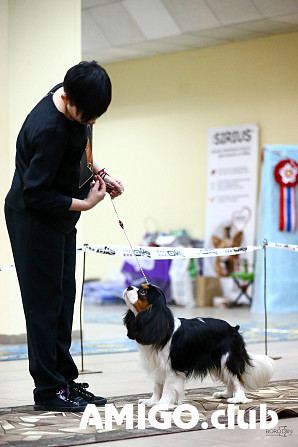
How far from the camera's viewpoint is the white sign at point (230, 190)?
11.8 meters

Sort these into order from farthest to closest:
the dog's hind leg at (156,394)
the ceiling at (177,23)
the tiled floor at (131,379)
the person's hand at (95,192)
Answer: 1. the ceiling at (177,23)
2. the dog's hind leg at (156,394)
3. the person's hand at (95,192)
4. the tiled floor at (131,379)

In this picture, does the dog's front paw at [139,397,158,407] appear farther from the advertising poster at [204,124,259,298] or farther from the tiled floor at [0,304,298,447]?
the advertising poster at [204,124,259,298]

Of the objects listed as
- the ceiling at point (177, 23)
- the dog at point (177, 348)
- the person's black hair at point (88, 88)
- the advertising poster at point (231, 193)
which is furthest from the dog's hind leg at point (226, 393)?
the advertising poster at point (231, 193)

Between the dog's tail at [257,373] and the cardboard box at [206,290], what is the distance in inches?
296

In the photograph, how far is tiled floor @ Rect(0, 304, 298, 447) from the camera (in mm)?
3205

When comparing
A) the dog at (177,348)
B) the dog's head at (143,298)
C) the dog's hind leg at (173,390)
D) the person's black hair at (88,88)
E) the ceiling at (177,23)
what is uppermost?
the ceiling at (177,23)

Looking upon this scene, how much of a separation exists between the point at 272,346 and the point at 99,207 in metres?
7.05

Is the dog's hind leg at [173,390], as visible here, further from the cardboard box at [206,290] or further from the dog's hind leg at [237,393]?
the cardboard box at [206,290]

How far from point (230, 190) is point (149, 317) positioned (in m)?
8.28

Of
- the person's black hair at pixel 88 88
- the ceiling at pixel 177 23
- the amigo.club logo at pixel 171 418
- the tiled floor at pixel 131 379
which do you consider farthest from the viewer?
the ceiling at pixel 177 23

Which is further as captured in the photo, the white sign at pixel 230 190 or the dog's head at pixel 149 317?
the white sign at pixel 230 190

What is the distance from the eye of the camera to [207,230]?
1227 cm

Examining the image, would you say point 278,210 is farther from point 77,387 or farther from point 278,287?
point 77,387

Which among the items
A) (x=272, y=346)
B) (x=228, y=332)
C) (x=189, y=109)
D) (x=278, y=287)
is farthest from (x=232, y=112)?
(x=228, y=332)
